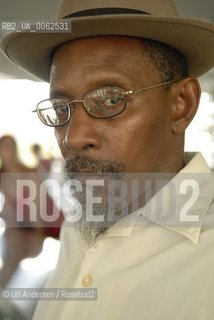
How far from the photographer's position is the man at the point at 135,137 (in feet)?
1.79

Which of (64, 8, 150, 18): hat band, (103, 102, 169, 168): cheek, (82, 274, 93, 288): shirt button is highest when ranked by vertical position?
(64, 8, 150, 18): hat band

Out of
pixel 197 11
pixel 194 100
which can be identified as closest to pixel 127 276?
pixel 194 100

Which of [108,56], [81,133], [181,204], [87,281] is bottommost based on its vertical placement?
[87,281]

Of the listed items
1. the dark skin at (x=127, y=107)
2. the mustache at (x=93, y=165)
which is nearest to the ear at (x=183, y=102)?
the dark skin at (x=127, y=107)

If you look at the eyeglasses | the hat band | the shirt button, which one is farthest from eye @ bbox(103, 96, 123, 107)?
the shirt button

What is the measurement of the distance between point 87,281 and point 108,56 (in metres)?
0.35

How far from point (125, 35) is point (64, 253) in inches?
16.0

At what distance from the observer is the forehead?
1.95ft

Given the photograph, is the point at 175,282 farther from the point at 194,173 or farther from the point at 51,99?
the point at 51,99

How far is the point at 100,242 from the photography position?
A: 65 cm

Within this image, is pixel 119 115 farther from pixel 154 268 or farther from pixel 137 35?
pixel 154 268

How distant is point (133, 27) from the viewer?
0.58 m

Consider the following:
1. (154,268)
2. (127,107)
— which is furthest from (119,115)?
(154,268)

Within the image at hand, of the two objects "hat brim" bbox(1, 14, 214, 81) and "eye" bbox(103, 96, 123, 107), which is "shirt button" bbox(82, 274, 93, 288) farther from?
"hat brim" bbox(1, 14, 214, 81)
